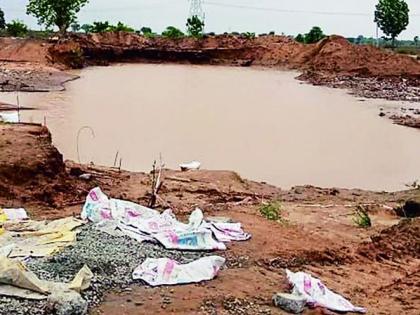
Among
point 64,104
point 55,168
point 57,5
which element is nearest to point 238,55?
point 57,5

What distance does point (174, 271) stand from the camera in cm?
566

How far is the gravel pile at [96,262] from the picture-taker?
4812 mm

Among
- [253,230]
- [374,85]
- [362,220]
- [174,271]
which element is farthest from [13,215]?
[374,85]

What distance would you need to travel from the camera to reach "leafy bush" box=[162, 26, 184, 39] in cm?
5335

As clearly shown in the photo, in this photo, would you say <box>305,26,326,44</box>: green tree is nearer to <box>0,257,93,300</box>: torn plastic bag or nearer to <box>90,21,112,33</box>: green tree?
<box>90,21,112,33</box>: green tree

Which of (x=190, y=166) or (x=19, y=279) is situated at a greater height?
(x=19, y=279)

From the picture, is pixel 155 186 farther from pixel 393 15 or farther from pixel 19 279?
pixel 393 15

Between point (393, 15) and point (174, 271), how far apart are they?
169 ft

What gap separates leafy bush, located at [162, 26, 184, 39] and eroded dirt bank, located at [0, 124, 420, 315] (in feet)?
138

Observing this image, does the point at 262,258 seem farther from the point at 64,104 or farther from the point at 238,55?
the point at 238,55

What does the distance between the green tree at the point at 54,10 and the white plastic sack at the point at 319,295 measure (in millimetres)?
40599

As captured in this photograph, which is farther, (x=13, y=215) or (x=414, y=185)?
(x=414, y=185)

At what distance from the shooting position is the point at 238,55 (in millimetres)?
50469

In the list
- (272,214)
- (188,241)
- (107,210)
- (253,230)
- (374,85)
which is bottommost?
(374,85)
